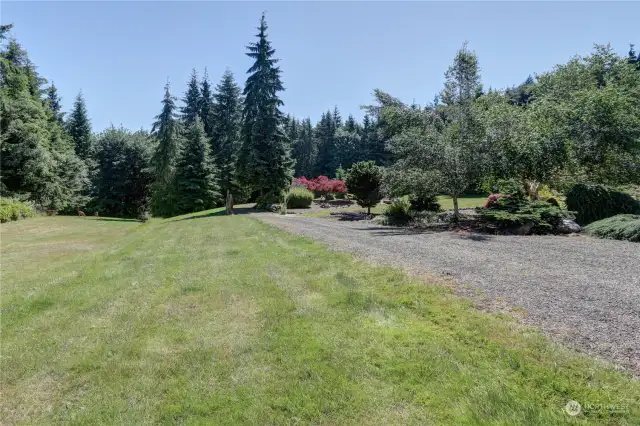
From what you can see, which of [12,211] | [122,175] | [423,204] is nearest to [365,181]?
[423,204]

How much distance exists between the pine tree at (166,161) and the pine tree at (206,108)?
694cm

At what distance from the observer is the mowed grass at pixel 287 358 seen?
271 centimetres

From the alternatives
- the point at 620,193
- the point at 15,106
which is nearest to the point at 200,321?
the point at 620,193

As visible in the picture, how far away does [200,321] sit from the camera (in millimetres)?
4766

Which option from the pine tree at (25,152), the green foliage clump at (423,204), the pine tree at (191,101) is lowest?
the green foliage clump at (423,204)

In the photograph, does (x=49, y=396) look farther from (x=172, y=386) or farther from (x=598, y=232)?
(x=598, y=232)

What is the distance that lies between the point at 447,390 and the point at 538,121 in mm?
15501

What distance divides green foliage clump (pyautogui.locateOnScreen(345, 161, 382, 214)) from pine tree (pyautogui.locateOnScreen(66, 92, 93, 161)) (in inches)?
1436

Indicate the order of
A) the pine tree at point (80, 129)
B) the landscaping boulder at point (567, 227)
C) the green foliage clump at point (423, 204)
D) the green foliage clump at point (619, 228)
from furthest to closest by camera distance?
the pine tree at point (80, 129), the green foliage clump at point (423, 204), the landscaping boulder at point (567, 227), the green foliage clump at point (619, 228)

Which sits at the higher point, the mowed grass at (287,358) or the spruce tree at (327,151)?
the spruce tree at (327,151)

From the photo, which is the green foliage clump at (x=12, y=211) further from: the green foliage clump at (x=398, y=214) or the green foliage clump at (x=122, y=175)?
the green foliage clump at (x=398, y=214)

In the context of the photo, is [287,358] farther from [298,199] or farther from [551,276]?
[298,199]

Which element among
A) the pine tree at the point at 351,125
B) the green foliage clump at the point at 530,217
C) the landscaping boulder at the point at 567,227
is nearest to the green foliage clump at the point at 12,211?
the green foliage clump at the point at 530,217

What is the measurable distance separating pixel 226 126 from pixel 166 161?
→ 31.6 feet
